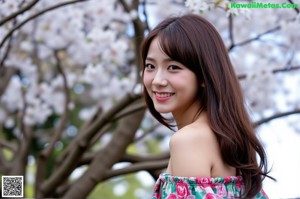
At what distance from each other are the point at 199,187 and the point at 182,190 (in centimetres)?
5

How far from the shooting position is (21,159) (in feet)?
11.6

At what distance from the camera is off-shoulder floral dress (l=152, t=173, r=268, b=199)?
1.44 metres

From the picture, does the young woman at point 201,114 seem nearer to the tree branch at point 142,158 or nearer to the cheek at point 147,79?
the cheek at point 147,79

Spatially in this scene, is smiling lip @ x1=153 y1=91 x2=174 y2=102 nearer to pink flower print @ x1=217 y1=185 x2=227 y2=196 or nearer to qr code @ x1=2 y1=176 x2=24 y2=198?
Result: pink flower print @ x1=217 y1=185 x2=227 y2=196

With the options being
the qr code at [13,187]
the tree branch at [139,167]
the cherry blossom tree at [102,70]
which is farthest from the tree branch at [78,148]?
the qr code at [13,187]

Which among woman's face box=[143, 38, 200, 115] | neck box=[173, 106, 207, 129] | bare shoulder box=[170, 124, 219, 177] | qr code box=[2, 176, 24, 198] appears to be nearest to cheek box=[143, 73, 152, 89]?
woman's face box=[143, 38, 200, 115]

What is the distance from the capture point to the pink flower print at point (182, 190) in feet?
4.76

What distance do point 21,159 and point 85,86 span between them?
3.84 metres

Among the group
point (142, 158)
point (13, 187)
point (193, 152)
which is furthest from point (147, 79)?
point (142, 158)

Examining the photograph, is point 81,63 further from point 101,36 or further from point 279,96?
point 279,96

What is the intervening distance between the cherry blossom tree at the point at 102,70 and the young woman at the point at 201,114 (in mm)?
777

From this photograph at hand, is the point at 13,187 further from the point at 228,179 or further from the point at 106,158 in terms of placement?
the point at 106,158

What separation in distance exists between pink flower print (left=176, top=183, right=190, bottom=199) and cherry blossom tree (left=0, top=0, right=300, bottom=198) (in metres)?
1.06

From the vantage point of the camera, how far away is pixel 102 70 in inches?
163
